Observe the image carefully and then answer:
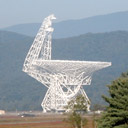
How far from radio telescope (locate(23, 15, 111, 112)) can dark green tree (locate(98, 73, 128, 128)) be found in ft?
231

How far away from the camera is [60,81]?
4262 inches

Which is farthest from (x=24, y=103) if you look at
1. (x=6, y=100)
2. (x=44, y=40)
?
(x=44, y=40)

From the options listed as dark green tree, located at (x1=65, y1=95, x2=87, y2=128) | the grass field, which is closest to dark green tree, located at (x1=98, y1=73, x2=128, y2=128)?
dark green tree, located at (x1=65, y1=95, x2=87, y2=128)

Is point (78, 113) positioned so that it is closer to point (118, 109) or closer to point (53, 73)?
point (118, 109)

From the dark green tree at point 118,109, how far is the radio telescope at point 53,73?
231 ft

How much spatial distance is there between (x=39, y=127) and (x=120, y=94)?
1426 inches

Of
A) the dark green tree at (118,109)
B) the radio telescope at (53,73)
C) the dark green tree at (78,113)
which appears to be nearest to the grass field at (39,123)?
the dark green tree at (78,113)

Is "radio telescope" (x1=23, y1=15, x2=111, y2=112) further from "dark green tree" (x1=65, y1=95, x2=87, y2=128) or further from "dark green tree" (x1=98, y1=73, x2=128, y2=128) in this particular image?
"dark green tree" (x1=98, y1=73, x2=128, y2=128)

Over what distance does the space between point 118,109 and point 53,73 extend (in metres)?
78.0

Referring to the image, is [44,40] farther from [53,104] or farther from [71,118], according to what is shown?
[71,118]

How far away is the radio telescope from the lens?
103 meters

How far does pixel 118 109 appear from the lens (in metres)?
29.6

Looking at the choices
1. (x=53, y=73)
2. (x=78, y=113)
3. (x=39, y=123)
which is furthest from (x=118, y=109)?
(x=53, y=73)

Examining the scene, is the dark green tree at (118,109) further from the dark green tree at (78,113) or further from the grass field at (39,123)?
the grass field at (39,123)
